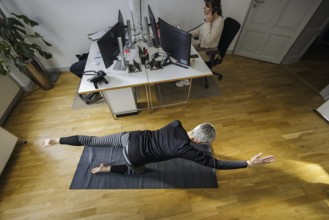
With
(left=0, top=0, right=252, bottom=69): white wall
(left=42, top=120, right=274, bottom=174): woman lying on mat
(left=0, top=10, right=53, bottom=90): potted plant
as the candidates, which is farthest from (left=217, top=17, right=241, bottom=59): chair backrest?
(left=0, top=10, right=53, bottom=90): potted plant

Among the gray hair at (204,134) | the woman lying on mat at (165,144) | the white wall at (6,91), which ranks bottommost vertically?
the white wall at (6,91)

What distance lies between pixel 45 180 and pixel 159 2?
3.15 metres

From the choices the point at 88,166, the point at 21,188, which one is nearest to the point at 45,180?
the point at 21,188

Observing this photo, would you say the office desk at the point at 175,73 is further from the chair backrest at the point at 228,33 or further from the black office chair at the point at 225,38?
the chair backrest at the point at 228,33

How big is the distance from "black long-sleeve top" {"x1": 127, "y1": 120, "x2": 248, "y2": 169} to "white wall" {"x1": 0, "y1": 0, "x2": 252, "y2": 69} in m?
2.29

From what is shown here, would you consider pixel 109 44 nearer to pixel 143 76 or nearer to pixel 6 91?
pixel 143 76

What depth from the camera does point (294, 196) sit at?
1.64m

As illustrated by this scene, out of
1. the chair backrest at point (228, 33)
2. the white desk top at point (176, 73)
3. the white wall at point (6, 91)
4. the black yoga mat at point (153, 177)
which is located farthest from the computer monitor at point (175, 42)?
the white wall at point (6, 91)

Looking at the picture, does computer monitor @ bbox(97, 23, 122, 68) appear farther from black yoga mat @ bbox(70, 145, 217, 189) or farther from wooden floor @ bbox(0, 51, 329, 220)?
black yoga mat @ bbox(70, 145, 217, 189)

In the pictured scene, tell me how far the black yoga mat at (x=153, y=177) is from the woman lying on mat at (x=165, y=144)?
16cm

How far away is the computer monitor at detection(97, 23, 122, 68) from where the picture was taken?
1.65 metres

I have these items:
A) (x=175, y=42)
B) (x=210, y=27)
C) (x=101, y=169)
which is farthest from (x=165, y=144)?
(x=210, y=27)

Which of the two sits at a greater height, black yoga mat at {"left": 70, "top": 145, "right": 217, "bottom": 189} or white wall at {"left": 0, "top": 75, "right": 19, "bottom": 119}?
white wall at {"left": 0, "top": 75, "right": 19, "bottom": 119}

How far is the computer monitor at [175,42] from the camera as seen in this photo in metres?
1.68
